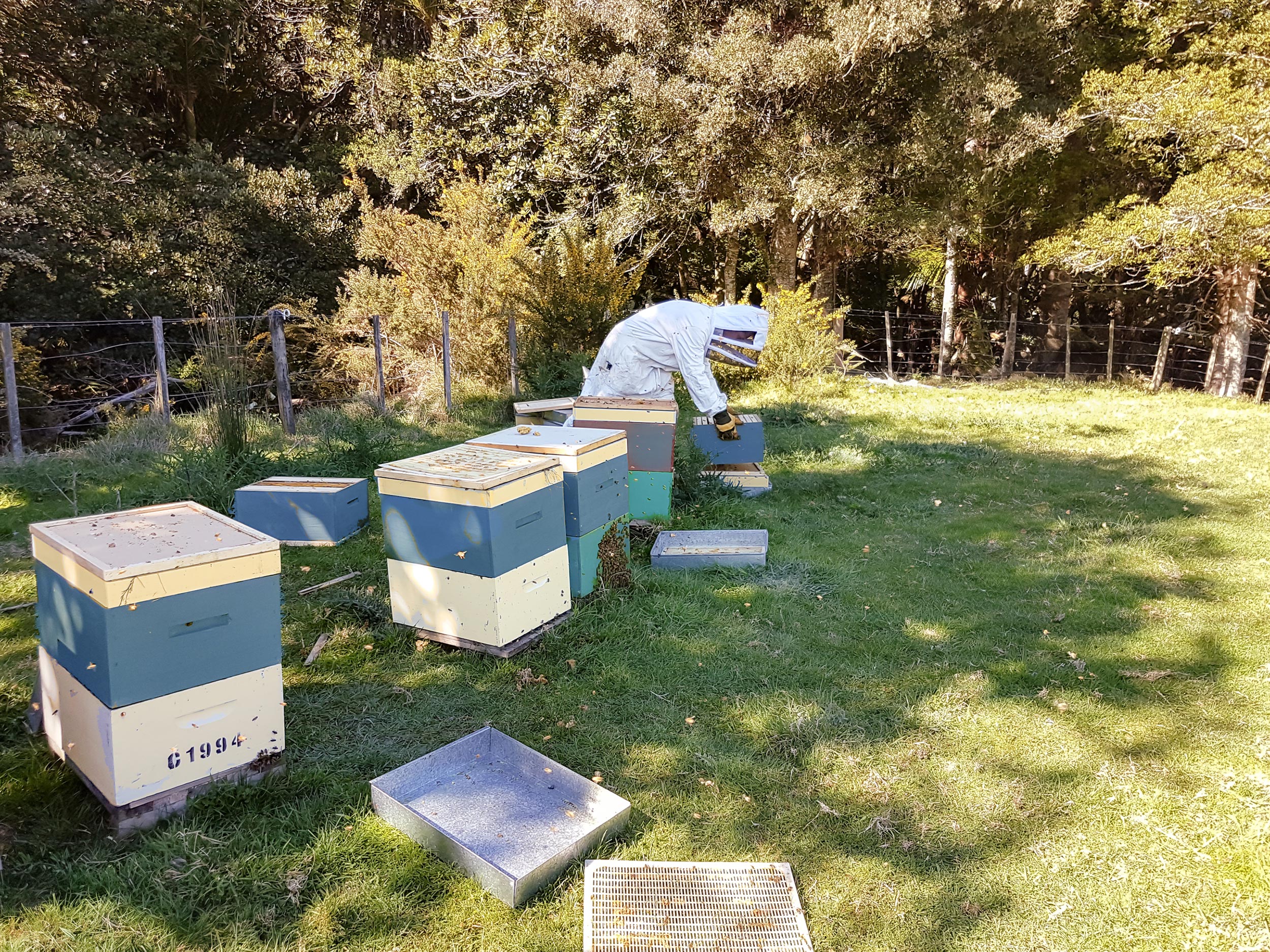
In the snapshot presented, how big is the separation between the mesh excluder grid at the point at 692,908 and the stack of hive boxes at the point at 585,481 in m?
1.90

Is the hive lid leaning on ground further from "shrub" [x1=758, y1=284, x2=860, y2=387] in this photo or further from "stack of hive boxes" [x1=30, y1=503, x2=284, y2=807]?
"shrub" [x1=758, y1=284, x2=860, y2=387]

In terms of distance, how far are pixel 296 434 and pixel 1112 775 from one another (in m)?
7.66

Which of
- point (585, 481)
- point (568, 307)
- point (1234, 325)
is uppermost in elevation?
point (568, 307)

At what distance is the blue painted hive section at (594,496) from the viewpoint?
399 cm

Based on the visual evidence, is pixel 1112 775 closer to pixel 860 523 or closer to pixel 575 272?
pixel 860 523

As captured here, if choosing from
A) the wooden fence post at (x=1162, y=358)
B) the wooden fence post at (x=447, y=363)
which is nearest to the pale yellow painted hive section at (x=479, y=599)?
the wooden fence post at (x=447, y=363)

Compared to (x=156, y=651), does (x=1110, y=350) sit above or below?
above

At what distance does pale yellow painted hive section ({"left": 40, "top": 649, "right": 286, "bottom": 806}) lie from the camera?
7.68 ft

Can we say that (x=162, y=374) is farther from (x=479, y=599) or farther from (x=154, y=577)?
(x=154, y=577)

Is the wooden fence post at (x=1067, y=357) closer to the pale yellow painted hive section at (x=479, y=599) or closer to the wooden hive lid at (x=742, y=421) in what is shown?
the wooden hive lid at (x=742, y=421)

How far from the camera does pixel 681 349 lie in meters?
5.78

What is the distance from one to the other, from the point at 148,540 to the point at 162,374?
6084 millimetres

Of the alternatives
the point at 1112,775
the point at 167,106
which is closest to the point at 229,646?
the point at 1112,775

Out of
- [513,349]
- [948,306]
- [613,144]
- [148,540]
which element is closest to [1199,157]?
[948,306]
